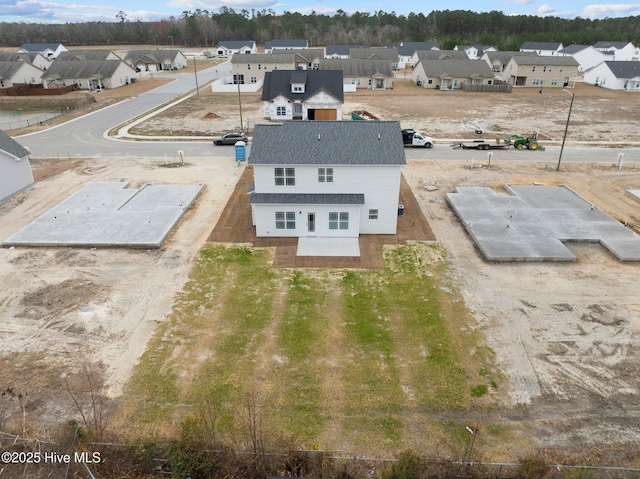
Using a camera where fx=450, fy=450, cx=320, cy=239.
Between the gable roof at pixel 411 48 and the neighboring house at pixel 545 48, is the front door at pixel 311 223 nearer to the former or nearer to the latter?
the gable roof at pixel 411 48

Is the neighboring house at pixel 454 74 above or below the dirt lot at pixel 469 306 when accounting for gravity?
above

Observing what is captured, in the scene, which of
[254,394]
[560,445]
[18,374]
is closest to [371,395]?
[254,394]

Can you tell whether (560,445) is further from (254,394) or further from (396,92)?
(396,92)

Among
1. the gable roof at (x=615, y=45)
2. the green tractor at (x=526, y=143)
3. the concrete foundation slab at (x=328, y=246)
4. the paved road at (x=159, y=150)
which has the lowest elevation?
the concrete foundation slab at (x=328, y=246)

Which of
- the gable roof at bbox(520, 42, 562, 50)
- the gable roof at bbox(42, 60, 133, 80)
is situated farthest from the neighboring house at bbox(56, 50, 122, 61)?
the gable roof at bbox(520, 42, 562, 50)

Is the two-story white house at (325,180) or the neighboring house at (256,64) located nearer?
the two-story white house at (325,180)

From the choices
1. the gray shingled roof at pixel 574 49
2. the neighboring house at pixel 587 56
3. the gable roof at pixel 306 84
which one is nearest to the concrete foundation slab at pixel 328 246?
the gable roof at pixel 306 84
